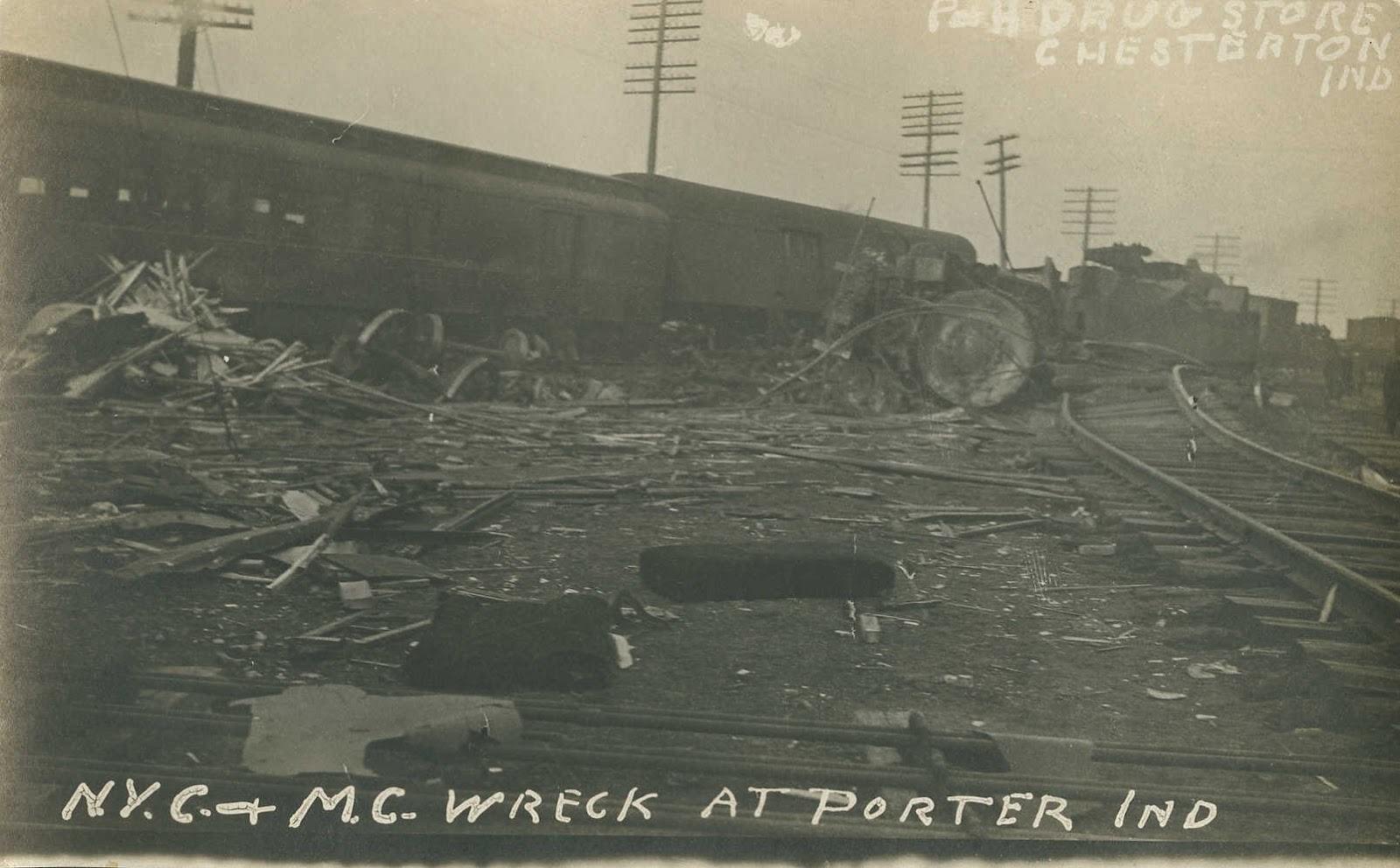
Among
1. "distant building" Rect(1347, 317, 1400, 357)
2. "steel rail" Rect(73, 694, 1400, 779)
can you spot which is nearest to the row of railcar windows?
"steel rail" Rect(73, 694, 1400, 779)

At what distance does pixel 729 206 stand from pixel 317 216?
9.80 metres

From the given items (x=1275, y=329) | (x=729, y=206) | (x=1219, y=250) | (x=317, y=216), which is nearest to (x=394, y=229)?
(x=317, y=216)

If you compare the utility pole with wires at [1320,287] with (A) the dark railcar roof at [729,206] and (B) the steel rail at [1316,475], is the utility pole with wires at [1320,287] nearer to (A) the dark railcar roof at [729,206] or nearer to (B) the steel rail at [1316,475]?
(B) the steel rail at [1316,475]

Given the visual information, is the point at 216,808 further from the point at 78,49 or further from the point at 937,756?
the point at 78,49

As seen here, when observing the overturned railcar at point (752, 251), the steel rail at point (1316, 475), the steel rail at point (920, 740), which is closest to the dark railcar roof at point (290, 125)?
the overturned railcar at point (752, 251)

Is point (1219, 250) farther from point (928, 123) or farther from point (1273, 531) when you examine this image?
point (928, 123)

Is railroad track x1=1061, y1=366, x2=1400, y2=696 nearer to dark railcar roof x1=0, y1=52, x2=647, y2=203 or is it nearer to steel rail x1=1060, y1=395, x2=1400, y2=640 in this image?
steel rail x1=1060, y1=395, x2=1400, y2=640

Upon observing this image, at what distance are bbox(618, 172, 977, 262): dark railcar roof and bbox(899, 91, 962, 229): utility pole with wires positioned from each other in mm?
11511

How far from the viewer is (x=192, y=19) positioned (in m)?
4.79

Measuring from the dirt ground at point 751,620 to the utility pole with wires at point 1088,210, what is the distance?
178cm

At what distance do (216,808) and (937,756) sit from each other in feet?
6.76

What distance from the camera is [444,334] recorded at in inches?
467

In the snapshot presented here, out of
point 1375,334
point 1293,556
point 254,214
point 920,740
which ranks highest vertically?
point 254,214

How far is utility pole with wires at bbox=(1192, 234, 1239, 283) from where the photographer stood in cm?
483
